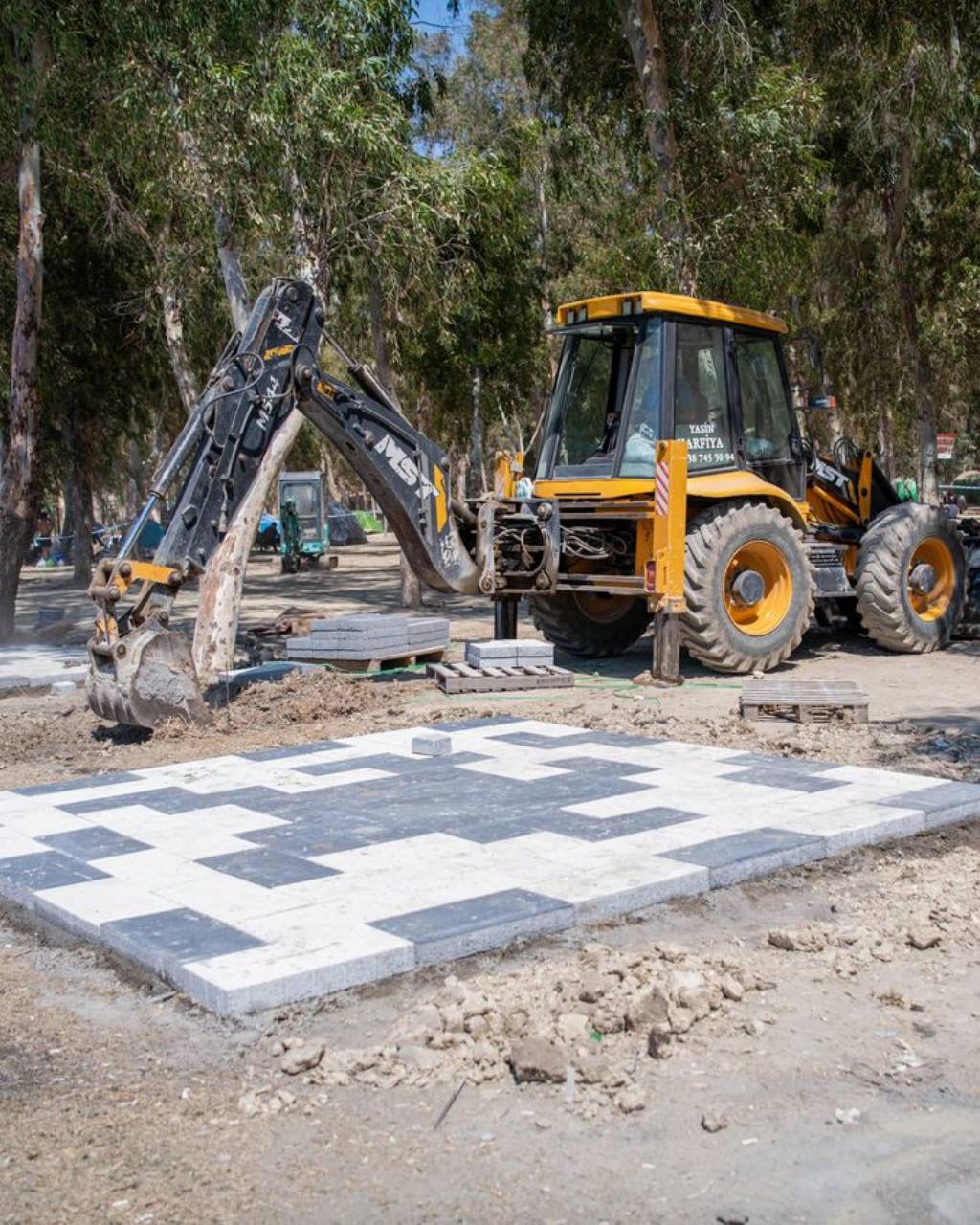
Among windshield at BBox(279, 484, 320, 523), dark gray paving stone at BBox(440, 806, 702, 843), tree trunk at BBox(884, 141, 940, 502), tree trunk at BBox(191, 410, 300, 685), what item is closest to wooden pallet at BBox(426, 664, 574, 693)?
tree trunk at BBox(191, 410, 300, 685)

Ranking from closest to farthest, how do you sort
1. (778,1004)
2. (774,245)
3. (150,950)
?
(778,1004), (150,950), (774,245)

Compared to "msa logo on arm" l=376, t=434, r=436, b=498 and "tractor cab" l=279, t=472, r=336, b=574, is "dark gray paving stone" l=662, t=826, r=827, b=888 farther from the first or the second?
"tractor cab" l=279, t=472, r=336, b=574

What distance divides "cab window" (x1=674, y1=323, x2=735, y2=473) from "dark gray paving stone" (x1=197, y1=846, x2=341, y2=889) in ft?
23.0

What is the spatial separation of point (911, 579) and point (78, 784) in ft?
29.4

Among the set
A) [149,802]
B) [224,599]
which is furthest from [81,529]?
[149,802]

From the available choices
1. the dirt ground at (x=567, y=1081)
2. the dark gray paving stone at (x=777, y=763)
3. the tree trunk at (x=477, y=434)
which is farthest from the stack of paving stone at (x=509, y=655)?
the tree trunk at (x=477, y=434)

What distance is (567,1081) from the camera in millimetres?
4074

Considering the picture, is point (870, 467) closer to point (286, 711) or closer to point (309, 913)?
point (286, 711)

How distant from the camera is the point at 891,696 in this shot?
11406 mm

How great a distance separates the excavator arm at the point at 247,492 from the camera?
30.9ft

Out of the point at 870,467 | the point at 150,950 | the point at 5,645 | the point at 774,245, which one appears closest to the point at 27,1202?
the point at 150,950

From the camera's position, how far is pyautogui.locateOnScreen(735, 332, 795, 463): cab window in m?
12.9

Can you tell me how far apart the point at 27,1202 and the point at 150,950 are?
1.57 m

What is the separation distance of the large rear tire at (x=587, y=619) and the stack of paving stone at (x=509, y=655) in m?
1.59
